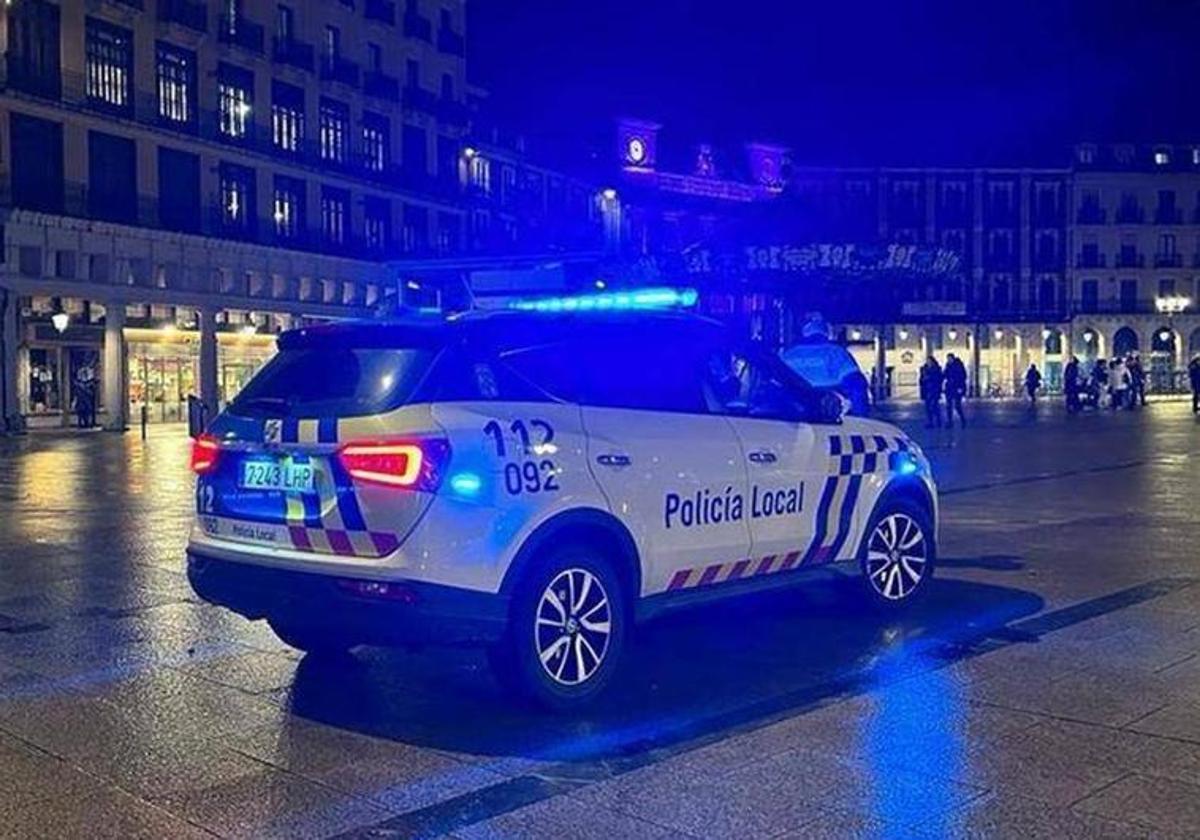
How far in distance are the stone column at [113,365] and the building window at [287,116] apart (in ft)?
32.9

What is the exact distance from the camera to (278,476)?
5461 millimetres

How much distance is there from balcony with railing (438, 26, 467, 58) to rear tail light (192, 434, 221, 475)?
5228 cm

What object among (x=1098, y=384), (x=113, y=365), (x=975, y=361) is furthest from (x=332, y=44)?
(x=975, y=361)

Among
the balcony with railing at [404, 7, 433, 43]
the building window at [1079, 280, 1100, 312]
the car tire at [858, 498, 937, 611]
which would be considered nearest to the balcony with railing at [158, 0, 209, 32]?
the balcony with railing at [404, 7, 433, 43]

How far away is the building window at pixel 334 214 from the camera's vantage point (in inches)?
1897

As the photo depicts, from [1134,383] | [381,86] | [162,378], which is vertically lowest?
[1134,383]

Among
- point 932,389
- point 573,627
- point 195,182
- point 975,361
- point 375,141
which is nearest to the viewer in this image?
point 573,627

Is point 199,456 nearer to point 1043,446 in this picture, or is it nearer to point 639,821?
point 639,821

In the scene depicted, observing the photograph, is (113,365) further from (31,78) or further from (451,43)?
(451,43)

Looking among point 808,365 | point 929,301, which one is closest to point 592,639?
point 808,365

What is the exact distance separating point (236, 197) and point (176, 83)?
14.0 feet

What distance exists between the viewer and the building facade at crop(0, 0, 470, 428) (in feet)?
120

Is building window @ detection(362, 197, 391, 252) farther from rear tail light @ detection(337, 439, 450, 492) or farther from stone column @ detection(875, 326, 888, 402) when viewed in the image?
rear tail light @ detection(337, 439, 450, 492)

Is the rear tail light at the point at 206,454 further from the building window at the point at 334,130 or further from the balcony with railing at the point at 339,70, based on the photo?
the balcony with railing at the point at 339,70
